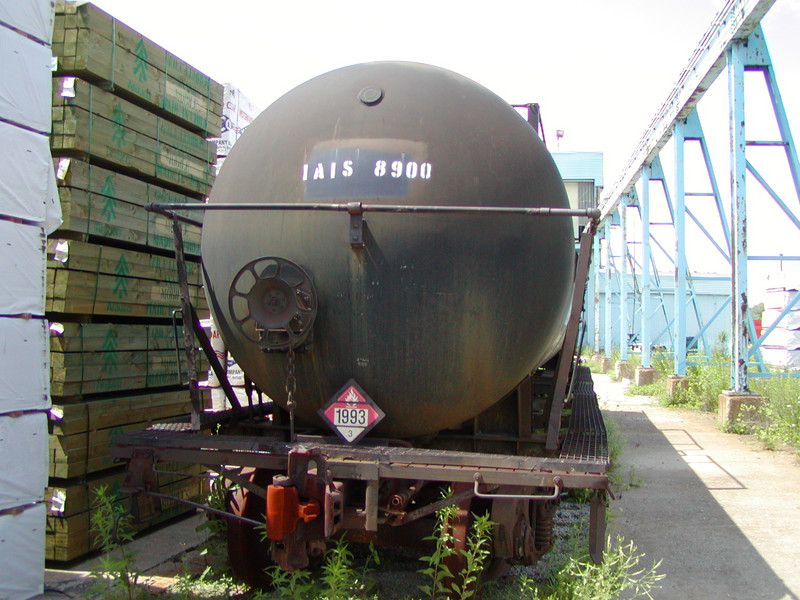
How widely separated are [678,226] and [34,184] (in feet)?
42.0

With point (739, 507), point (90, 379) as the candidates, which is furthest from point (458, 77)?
point (739, 507)

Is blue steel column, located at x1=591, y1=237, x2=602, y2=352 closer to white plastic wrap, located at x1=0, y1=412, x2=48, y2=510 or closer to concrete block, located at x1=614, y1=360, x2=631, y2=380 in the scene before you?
concrete block, located at x1=614, y1=360, x2=631, y2=380

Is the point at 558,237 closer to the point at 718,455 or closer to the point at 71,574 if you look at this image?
the point at 71,574

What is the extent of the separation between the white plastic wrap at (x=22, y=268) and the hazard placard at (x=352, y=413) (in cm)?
216

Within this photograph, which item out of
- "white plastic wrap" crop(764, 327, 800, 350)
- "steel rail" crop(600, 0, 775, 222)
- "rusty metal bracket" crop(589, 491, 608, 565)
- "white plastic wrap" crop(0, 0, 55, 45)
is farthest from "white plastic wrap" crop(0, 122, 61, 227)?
"white plastic wrap" crop(764, 327, 800, 350)

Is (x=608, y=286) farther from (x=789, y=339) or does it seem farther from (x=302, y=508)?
(x=302, y=508)

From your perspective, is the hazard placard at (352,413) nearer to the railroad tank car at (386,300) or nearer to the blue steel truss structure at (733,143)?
the railroad tank car at (386,300)

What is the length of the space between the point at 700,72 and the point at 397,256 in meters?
11.0

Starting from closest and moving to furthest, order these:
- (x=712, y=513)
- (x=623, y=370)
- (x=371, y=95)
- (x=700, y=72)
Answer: (x=371, y=95) → (x=712, y=513) → (x=700, y=72) → (x=623, y=370)

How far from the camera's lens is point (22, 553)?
169 inches

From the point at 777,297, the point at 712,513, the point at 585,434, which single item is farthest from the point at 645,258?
the point at 585,434

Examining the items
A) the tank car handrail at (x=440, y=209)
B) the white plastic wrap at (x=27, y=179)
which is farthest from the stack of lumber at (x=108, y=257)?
the tank car handrail at (x=440, y=209)

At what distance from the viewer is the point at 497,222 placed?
12.0ft

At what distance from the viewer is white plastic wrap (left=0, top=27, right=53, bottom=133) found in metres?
4.27
